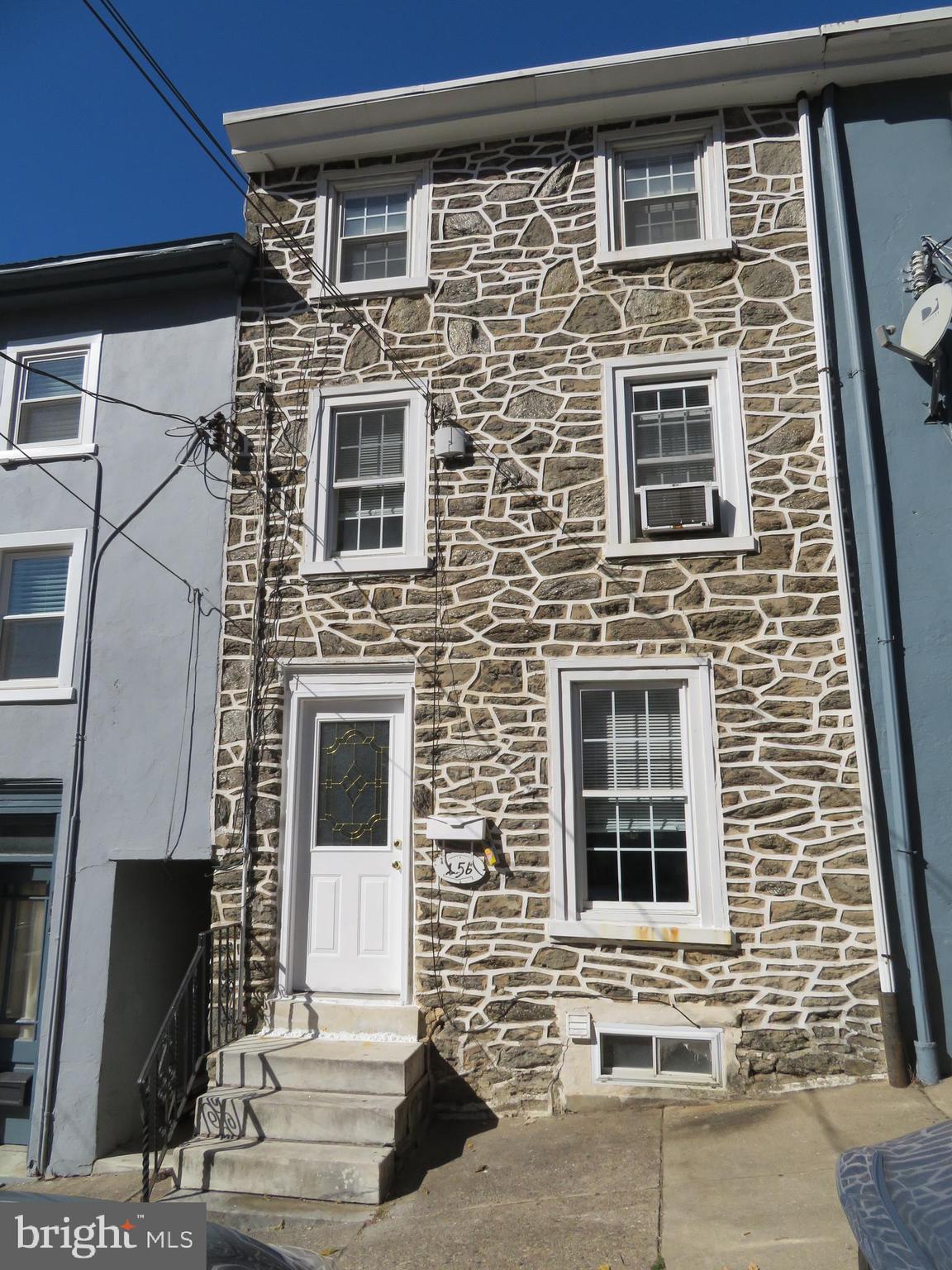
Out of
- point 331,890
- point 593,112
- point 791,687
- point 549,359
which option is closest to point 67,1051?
point 331,890

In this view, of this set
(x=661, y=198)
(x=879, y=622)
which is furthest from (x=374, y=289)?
(x=879, y=622)

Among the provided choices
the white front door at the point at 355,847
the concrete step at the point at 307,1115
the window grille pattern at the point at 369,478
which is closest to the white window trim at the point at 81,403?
the window grille pattern at the point at 369,478

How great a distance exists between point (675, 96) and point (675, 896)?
22.5ft

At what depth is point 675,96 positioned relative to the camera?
8031 mm

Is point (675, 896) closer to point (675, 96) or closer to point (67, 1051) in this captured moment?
point (67, 1051)

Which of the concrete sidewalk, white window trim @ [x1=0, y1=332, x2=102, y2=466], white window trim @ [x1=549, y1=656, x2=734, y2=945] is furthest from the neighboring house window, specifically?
the concrete sidewalk

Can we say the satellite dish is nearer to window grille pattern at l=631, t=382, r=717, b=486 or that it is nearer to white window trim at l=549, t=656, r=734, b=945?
window grille pattern at l=631, t=382, r=717, b=486

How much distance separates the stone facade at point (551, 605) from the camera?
21.8 ft

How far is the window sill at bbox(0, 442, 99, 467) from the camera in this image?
344 inches

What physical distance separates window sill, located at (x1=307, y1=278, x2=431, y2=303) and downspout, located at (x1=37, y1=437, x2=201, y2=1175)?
179 centimetres

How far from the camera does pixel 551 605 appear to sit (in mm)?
7391

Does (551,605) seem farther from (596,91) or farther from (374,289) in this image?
(596,91)

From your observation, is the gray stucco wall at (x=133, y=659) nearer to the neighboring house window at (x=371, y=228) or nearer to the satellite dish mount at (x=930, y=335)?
the neighboring house window at (x=371, y=228)
